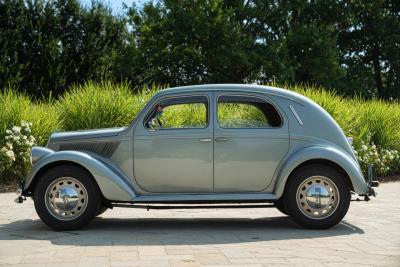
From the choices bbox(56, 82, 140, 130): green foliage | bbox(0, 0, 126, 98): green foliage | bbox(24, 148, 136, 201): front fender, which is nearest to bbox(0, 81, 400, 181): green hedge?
bbox(56, 82, 140, 130): green foliage

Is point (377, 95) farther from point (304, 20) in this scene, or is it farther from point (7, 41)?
point (7, 41)

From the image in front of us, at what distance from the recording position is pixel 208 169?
24.6ft

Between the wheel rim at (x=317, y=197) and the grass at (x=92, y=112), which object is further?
the grass at (x=92, y=112)

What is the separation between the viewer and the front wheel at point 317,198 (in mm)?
7434

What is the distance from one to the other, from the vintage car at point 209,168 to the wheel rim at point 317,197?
0.04ft

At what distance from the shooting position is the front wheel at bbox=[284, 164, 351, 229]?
7434mm

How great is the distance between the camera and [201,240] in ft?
22.4

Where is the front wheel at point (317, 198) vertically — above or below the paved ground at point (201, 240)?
above

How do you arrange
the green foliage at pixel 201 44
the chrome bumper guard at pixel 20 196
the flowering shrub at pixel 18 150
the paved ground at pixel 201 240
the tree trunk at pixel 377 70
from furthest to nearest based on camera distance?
the tree trunk at pixel 377 70
the green foliage at pixel 201 44
the flowering shrub at pixel 18 150
the chrome bumper guard at pixel 20 196
the paved ground at pixel 201 240

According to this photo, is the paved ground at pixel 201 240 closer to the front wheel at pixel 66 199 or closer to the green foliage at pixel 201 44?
the front wheel at pixel 66 199

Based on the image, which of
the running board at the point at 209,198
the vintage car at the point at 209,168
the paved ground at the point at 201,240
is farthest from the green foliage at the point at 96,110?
the running board at the point at 209,198

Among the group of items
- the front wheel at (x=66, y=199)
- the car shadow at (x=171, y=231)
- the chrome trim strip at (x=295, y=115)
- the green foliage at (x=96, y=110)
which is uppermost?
the green foliage at (x=96, y=110)

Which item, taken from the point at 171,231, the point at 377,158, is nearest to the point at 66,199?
the point at 171,231

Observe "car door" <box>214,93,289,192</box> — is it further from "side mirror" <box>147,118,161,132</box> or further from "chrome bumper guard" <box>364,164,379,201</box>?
"chrome bumper guard" <box>364,164,379,201</box>
